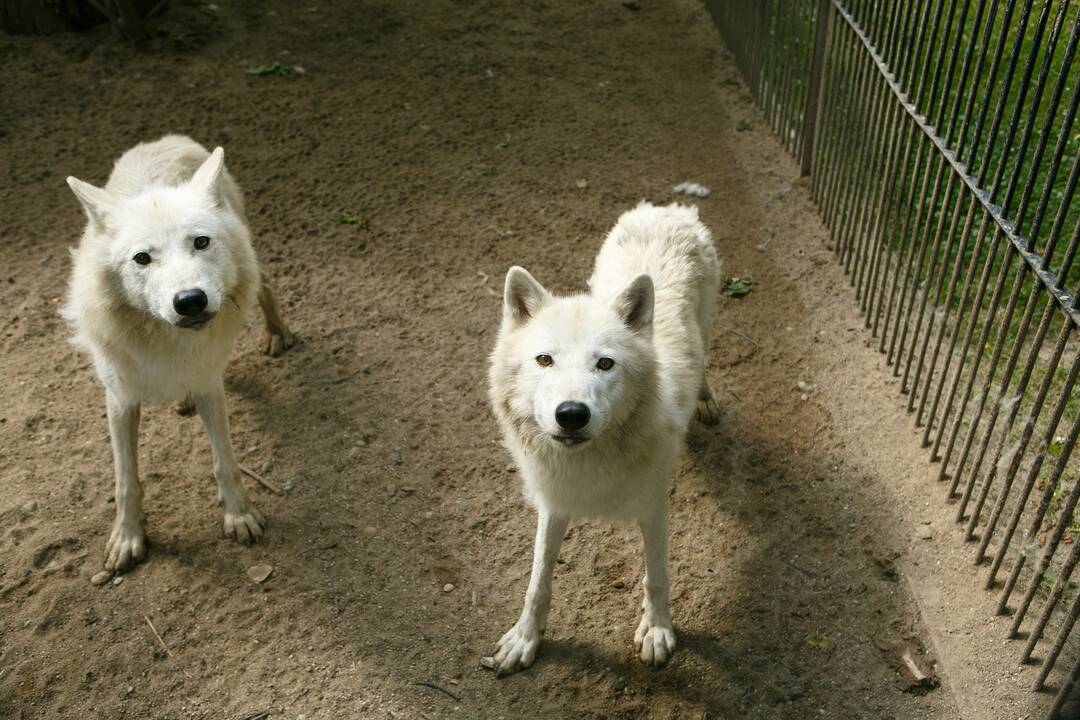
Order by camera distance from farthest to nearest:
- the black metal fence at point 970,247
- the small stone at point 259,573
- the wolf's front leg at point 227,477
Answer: the wolf's front leg at point 227,477 < the small stone at point 259,573 < the black metal fence at point 970,247

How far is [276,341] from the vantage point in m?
5.68

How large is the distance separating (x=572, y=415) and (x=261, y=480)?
2515mm

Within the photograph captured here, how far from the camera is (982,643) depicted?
151 inches

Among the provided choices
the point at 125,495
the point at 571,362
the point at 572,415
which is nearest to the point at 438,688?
the point at 572,415

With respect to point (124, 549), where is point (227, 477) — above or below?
above

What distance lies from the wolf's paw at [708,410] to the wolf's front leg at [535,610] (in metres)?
1.63

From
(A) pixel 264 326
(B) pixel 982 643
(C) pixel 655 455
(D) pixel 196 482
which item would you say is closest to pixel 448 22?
(A) pixel 264 326

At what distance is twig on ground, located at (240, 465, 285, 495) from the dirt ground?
0.07m

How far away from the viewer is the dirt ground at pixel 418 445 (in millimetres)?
3857

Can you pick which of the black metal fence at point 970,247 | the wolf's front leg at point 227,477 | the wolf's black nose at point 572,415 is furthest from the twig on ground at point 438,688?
the black metal fence at point 970,247

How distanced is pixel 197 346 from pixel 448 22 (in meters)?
7.14

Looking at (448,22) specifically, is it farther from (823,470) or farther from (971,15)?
(823,470)

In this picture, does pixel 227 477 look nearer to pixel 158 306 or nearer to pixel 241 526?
pixel 241 526

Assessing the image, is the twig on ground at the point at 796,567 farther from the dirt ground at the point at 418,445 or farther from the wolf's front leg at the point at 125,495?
the wolf's front leg at the point at 125,495
